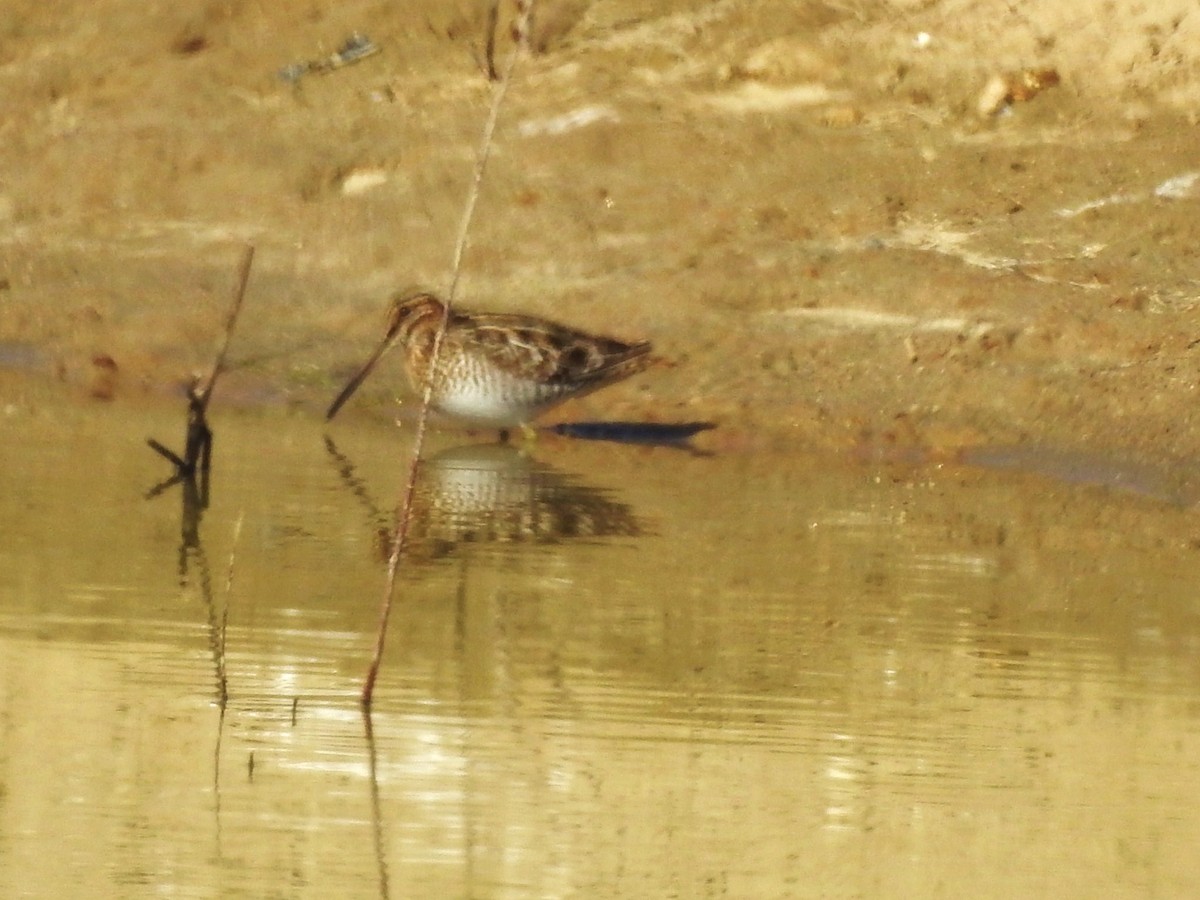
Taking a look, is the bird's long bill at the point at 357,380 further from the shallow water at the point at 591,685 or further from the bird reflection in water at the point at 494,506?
the shallow water at the point at 591,685

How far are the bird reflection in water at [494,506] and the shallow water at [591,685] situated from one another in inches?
0.9

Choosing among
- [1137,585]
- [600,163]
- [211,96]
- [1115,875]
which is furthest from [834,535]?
[211,96]

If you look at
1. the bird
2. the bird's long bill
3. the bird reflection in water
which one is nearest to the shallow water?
the bird reflection in water

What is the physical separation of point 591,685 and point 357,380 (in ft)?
12.9

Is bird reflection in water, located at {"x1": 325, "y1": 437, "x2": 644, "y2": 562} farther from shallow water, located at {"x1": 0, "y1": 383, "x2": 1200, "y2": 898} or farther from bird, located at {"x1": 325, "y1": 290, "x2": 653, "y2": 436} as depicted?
bird, located at {"x1": 325, "y1": 290, "x2": 653, "y2": 436}

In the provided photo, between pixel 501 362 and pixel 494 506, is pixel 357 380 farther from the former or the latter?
pixel 494 506

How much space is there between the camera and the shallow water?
5.18 metres

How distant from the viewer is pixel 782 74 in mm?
11852

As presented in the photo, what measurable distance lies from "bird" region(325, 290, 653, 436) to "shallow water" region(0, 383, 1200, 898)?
47cm

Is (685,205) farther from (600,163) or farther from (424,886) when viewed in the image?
(424,886)

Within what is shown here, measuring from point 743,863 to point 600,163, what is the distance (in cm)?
667

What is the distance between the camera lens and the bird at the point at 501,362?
9500 mm

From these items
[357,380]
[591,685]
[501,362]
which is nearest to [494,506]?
[501,362]

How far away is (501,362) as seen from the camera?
9.50m
